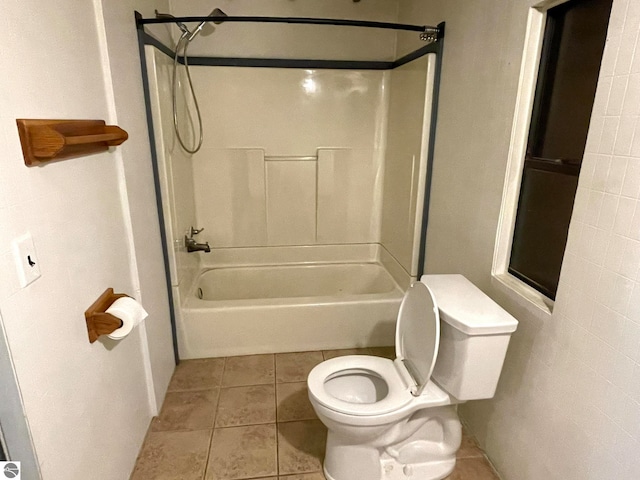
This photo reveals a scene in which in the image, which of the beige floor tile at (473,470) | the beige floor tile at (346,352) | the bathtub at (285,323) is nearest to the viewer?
the beige floor tile at (473,470)

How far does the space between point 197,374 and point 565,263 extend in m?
1.95

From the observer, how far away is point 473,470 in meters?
1.69

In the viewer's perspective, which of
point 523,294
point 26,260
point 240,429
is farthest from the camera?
point 240,429

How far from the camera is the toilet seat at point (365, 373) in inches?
57.3

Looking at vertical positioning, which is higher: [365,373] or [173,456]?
[365,373]

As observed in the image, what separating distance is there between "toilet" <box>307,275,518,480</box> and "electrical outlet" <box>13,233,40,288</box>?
100cm

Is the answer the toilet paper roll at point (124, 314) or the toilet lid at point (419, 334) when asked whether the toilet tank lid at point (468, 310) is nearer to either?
the toilet lid at point (419, 334)

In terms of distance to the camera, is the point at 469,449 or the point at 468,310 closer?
the point at 468,310

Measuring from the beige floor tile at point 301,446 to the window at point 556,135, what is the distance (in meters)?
1.14

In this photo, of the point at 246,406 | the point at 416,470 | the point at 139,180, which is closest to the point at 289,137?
the point at 139,180

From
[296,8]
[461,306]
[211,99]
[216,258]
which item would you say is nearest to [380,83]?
[296,8]

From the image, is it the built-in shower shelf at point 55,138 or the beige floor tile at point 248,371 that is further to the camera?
the beige floor tile at point 248,371

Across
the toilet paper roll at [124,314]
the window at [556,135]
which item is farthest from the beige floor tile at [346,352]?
the toilet paper roll at [124,314]

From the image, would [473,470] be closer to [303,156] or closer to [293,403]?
[293,403]
